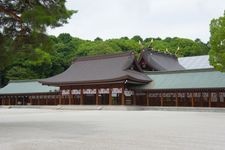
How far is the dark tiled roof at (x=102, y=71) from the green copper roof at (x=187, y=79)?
1.24m

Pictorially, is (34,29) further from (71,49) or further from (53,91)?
(71,49)

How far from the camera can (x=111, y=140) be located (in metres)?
11.8

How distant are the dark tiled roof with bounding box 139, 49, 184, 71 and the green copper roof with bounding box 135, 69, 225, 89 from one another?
572 centimetres

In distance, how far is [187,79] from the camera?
134 feet

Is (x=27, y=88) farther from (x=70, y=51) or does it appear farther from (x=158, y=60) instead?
(x=70, y=51)

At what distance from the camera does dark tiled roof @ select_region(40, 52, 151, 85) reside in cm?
4328

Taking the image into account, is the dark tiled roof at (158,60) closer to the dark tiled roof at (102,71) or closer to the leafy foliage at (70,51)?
the leafy foliage at (70,51)

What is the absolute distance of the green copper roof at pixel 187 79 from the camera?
124 feet

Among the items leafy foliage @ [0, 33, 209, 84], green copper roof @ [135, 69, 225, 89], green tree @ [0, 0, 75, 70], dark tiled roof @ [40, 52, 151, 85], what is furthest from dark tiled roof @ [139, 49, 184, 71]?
green tree @ [0, 0, 75, 70]

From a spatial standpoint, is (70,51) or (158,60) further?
(70,51)

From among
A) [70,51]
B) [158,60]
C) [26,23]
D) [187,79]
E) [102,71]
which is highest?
[70,51]

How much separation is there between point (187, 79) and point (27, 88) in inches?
1017

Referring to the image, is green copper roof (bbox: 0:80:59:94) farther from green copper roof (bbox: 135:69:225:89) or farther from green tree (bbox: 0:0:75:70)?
green tree (bbox: 0:0:75:70)

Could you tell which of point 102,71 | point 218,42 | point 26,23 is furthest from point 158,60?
point 26,23
